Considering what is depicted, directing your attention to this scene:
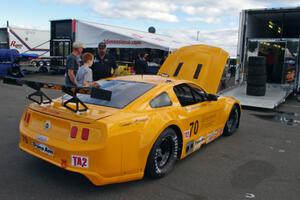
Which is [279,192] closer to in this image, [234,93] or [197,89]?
[197,89]

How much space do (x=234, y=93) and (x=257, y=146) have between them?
215 inches

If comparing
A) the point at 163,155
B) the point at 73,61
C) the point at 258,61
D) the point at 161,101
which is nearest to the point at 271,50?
the point at 258,61

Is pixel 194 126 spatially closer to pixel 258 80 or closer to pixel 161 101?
pixel 161 101

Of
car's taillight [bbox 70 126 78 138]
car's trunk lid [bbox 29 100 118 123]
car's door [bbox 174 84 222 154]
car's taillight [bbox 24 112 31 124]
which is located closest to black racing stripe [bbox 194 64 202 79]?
car's door [bbox 174 84 222 154]

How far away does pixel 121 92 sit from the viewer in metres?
4.23

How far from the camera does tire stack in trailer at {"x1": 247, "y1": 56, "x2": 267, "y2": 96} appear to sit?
10.4 metres

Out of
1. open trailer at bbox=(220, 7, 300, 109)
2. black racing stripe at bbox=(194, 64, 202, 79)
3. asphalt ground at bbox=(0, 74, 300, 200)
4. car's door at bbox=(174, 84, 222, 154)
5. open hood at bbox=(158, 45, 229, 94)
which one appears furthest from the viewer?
open trailer at bbox=(220, 7, 300, 109)

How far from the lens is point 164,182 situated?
155 inches

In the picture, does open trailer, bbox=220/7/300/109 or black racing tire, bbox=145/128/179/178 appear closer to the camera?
black racing tire, bbox=145/128/179/178

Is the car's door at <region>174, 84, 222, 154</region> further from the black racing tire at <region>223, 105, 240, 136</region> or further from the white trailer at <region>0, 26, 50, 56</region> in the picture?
the white trailer at <region>0, 26, 50, 56</region>

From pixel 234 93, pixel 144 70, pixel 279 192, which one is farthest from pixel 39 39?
pixel 279 192

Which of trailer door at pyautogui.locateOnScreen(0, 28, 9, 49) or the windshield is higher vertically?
trailer door at pyautogui.locateOnScreen(0, 28, 9, 49)

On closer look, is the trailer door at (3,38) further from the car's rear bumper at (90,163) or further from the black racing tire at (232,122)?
the car's rear bumper at (90,163)

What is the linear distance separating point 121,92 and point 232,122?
3.11m
